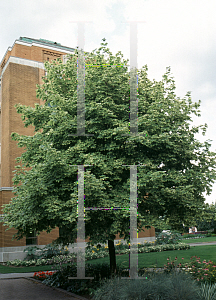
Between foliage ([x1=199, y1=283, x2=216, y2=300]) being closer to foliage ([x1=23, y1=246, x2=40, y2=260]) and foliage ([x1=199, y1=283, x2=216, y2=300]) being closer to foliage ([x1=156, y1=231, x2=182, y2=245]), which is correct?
foliage ([x1=23, y1=246, x2=40, y2=260])

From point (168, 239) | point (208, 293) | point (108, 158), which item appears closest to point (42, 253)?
point (168, 239)

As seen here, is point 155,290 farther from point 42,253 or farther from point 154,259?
point 42,253

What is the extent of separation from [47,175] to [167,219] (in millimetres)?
5173

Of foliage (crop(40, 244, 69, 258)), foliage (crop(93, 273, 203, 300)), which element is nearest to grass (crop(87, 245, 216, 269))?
foliage (crop(40, 244, 69, 258))

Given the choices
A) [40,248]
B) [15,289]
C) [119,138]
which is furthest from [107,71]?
[40,248]

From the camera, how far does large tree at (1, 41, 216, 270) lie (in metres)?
9.13

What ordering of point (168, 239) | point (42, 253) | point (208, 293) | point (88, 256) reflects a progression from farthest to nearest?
point (168, 239) < point (42, 253) < point (88, 256) < point (208, 293)

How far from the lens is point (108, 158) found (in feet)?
33.0

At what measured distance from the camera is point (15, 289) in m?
11.6

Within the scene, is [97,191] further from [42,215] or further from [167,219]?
[167,219]

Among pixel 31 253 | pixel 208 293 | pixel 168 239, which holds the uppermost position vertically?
pixel 208 293

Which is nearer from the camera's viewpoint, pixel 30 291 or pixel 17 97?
pixel 30 291

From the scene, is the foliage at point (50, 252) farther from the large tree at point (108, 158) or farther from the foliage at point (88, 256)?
the large tree at point (108, 158)
